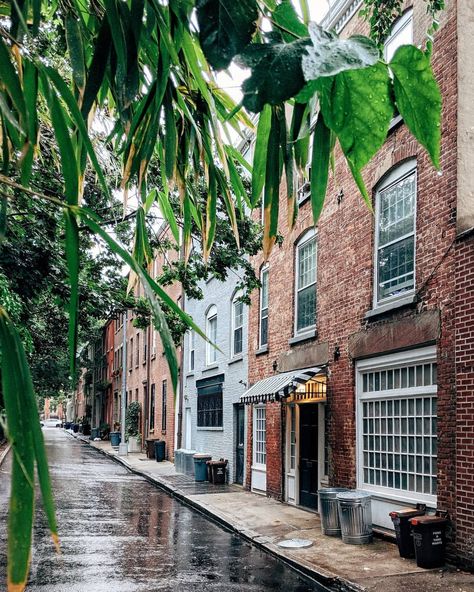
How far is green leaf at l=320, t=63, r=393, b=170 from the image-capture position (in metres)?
1.38

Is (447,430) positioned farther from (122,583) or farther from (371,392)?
(122,583)

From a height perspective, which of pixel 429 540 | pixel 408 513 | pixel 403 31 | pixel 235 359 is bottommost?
pixel 429 540

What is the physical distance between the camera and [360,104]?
1.38 metres

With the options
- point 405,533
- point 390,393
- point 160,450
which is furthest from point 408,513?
point 160,450

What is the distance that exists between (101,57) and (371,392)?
10996mm

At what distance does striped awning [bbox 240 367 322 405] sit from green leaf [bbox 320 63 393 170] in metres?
12.9

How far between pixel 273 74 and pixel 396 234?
1111 centimetres

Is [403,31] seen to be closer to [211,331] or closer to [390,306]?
[390,306]

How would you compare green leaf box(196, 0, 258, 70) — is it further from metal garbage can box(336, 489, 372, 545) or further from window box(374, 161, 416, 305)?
metal garbage can box(336, 489, 372, 545)

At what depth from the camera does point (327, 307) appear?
1457 cm

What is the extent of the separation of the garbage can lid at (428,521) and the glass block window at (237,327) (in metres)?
11.7

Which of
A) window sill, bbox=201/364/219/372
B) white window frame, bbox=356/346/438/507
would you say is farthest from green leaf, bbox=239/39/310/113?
window sill, bbox=201/364/219/372

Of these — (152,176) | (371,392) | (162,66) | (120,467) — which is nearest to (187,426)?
(120,467)

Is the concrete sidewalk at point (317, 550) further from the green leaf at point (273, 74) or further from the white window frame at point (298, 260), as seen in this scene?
the green leaf at point (273, 74)
